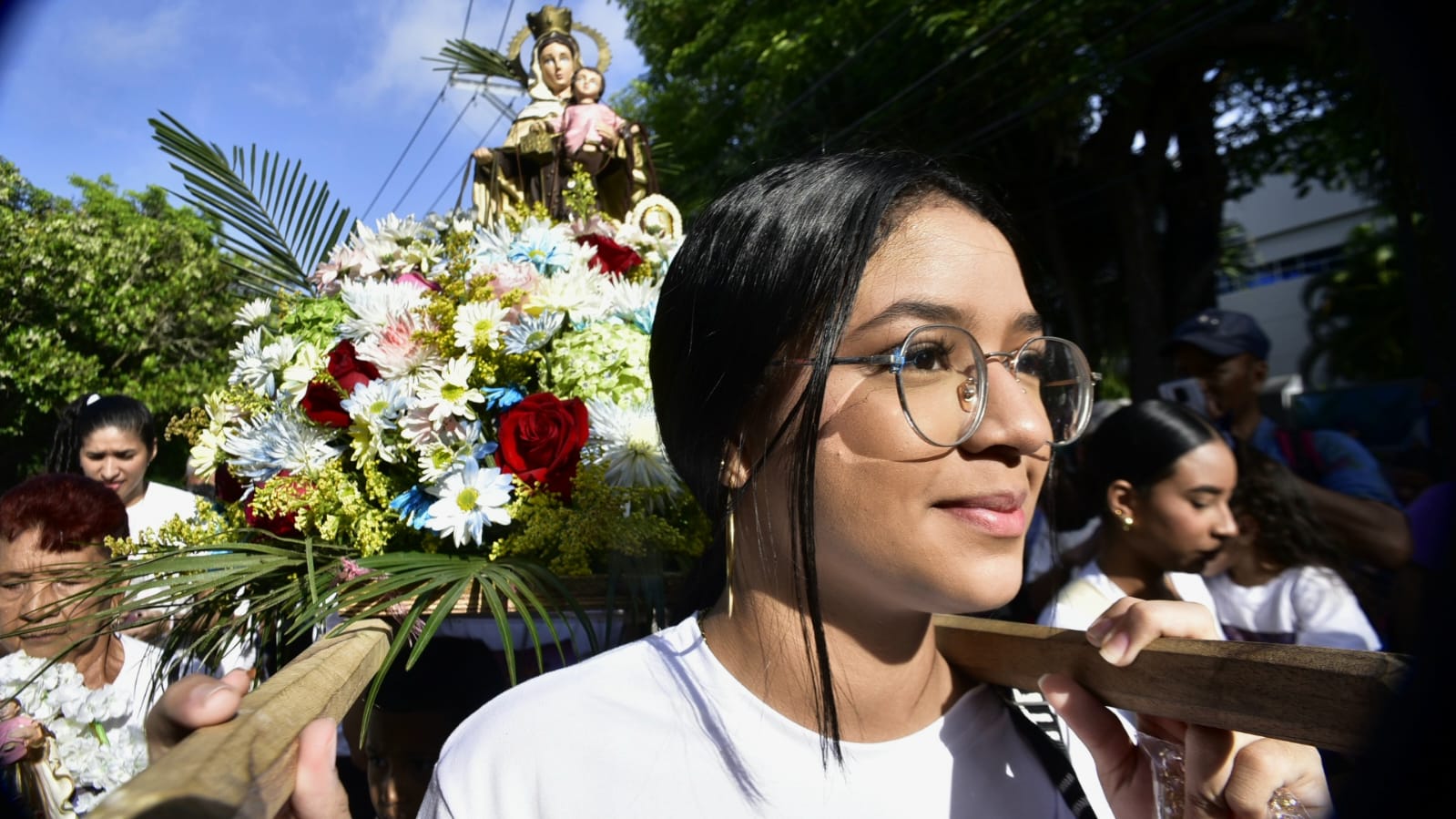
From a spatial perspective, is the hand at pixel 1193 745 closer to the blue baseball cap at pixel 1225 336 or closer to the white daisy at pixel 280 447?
the white daisy at pixel 280 447

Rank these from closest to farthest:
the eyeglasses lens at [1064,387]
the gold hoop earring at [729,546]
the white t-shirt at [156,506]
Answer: the gold hoop earring at [729,546] → the eyeglasses lens at [1064,387] → the white t-shirt at [156,506]

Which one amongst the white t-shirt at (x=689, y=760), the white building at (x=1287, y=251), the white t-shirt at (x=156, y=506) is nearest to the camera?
the white t-shirt at (x=689, y=760)

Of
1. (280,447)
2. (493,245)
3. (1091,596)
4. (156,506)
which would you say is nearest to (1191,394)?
(1091,596)

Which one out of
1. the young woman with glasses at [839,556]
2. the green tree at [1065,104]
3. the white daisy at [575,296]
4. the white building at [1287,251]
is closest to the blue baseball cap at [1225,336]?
the white daisy at [575,296]

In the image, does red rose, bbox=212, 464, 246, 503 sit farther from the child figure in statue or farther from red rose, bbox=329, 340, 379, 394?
the child figure in statue

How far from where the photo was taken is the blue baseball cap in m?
3.84

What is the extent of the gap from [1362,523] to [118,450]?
14.8 feet

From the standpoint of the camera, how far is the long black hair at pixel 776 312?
4.31ft

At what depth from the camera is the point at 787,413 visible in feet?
4.43

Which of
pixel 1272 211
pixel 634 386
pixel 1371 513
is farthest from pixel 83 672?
pixel 1272 211

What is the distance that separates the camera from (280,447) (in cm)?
222

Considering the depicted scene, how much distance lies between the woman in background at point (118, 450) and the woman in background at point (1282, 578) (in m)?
3.65

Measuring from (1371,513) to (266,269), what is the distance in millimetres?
3702

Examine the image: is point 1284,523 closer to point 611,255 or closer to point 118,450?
point 611,255
